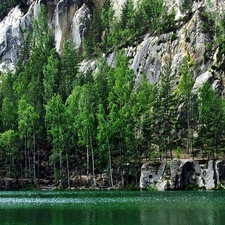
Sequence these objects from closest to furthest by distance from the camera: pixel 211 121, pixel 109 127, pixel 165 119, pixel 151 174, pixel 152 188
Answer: pixel 152 188 → pixel 151 174 → pixel 211 121 → pixel 109 127 → pixel 165 119

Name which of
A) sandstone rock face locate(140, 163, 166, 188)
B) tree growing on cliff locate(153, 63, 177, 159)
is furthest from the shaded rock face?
tree growing on cliff locate(153, 63, 177, 159)

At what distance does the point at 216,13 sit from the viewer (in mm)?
97875

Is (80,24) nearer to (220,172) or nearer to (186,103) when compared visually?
(186,103)

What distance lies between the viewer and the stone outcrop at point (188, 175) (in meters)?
63.0

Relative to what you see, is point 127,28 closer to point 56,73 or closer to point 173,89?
point 56,73

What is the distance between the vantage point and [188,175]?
64625mm

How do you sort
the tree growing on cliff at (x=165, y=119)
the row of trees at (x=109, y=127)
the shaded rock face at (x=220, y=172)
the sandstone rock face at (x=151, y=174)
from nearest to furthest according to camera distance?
1. the shaded rock face at (x=220, y=172)
2. the sandstone rock face at (x=151, y=174)
3. the row of trees at (x=109, y=127)
4. the tree growing on cliff at (x=165, y=119)

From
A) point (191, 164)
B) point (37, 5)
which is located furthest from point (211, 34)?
point (37, 5)

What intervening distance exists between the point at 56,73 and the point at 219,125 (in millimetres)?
45084

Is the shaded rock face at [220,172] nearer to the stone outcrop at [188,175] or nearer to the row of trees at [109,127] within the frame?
the stone outcrop at [188,175]

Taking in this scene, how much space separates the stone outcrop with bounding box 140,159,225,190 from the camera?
6297 centimetres

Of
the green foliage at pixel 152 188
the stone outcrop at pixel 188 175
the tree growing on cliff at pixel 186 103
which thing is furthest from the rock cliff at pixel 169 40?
the green foliage at pixel 152 188

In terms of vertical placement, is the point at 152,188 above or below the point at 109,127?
below

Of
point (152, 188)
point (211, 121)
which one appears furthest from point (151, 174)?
point (211, 121)
